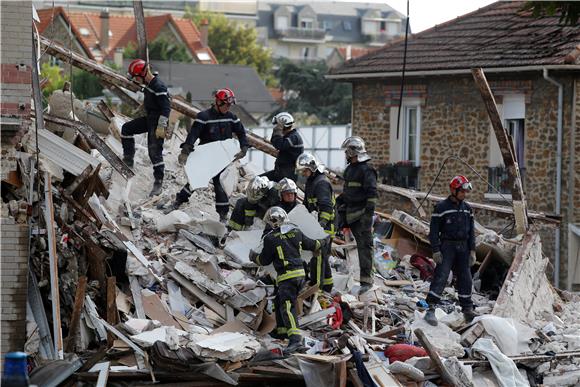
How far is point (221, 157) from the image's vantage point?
1702cm

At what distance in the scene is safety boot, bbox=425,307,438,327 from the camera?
15125mm

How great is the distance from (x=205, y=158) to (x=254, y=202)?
1429mm

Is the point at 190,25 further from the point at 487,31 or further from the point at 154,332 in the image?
the point at 154,332

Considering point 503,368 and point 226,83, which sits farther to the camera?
point 226,83

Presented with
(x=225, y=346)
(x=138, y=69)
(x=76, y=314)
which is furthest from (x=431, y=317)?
(x=138, y=69)

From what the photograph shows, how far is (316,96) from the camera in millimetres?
64000

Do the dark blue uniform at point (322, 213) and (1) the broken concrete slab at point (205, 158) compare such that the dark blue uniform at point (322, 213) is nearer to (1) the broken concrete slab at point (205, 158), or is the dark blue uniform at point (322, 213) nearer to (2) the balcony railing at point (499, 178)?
(1) the broken concrete slab at point (205, 158)

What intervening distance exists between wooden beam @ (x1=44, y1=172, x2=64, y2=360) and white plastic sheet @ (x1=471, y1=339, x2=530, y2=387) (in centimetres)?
502

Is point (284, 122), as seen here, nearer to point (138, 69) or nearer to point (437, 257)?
point (138, 69)

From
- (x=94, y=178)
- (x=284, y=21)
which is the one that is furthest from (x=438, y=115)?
(x=284, y=21)

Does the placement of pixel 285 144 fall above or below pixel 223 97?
below

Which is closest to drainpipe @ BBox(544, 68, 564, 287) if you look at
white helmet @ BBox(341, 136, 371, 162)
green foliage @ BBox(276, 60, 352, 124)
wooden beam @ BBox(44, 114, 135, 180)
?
white helmet @ BBox(341, 136, 371, 162)

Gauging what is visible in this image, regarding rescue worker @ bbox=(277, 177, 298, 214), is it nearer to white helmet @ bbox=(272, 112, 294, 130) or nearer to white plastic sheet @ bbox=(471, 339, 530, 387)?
white helmet @ bbox=(272, 112, 294, 130)

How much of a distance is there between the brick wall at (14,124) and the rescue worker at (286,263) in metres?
2.78
